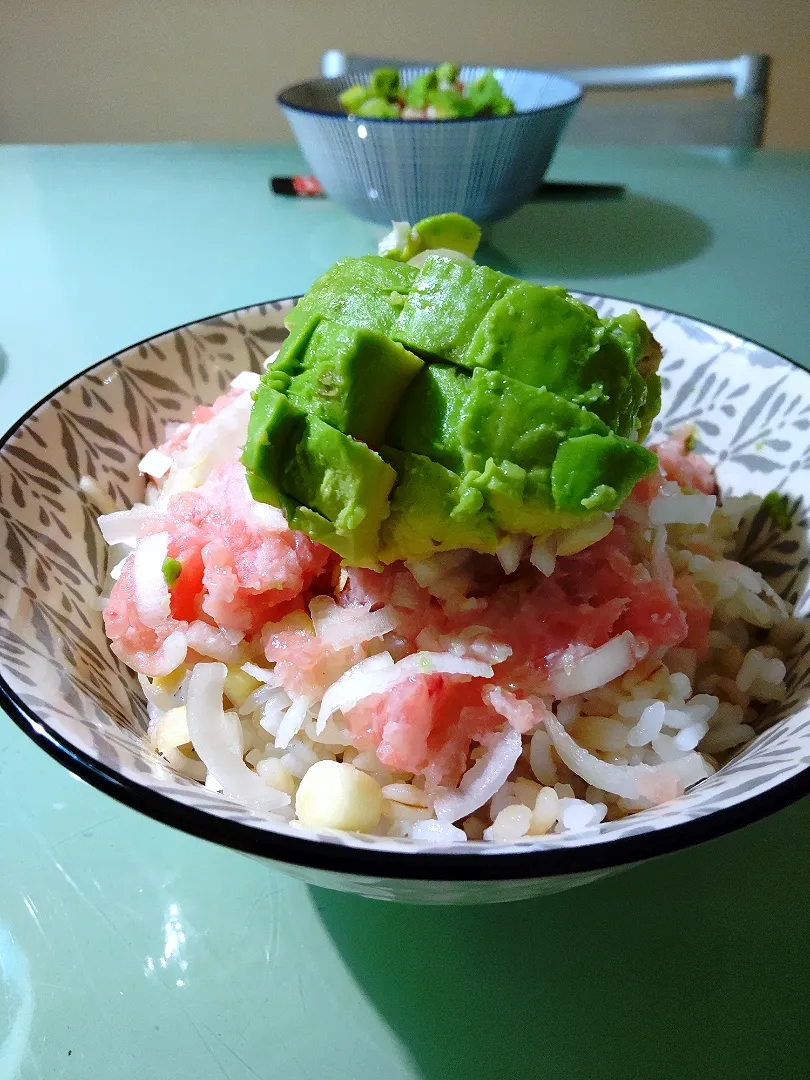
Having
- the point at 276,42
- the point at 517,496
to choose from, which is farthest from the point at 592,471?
the point at 276,42

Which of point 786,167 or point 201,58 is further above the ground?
point 201,58

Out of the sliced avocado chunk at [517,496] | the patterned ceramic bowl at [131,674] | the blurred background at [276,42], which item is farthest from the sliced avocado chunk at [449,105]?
the blurred background at [276,42]

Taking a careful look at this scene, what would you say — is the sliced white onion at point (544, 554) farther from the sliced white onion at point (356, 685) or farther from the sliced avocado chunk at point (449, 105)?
the sliced avocado chunk at point (449, 105)

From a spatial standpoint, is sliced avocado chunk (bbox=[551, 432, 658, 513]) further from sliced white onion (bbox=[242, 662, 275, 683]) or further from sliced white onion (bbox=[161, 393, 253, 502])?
sliced white onion (bbox=[161, 393, 253, 502])

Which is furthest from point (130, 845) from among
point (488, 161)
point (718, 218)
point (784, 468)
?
point (718, 218)

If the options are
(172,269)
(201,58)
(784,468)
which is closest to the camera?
(784,468)

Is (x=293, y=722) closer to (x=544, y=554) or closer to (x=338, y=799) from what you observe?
(x=338, y=799)

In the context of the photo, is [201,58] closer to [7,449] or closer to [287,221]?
[287,221]
